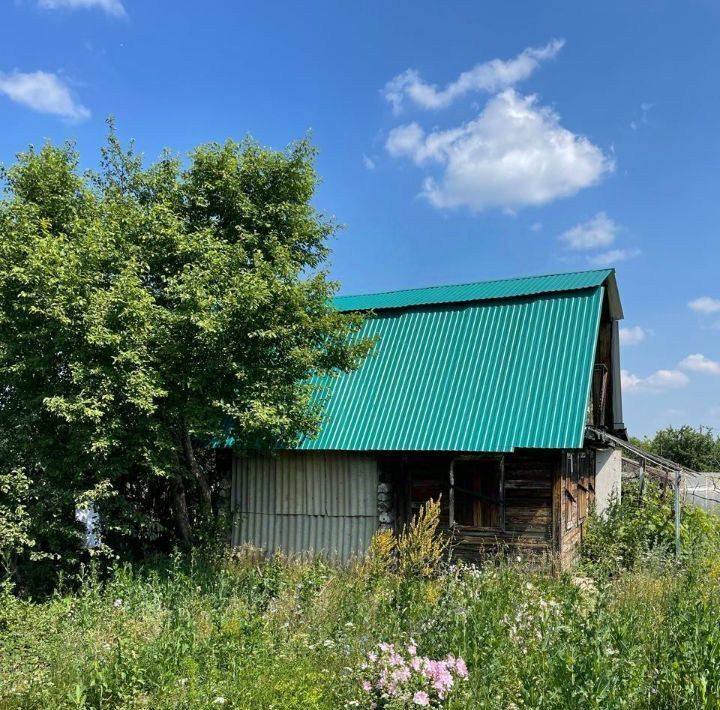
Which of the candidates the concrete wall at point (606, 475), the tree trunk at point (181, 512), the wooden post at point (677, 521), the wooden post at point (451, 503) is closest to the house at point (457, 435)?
the wooden post at point (451, 503)

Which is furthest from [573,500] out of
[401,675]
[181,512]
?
[401,675]

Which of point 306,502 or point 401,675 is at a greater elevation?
point 306,502

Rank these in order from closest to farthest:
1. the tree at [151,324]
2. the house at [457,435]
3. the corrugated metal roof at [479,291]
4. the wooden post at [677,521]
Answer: the tree at [151,324], the wooden post at [677,521], the house at [457,435], the corrugated metal roof at [479,291]

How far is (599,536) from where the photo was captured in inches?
469

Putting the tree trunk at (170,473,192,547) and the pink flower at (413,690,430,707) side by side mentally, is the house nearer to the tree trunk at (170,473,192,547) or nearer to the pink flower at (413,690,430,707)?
the tree trunk at (170,473,192,547)

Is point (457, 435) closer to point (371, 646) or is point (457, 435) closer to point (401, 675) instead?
point (371, 646)

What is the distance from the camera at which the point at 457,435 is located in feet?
35.2

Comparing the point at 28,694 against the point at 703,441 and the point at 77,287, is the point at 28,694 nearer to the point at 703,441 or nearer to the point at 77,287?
the point at 77,287

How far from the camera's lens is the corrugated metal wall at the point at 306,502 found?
11.8 meters

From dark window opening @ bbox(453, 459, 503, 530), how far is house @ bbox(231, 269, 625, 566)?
19 millimetres

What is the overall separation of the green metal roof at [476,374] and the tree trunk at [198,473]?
1.99 m

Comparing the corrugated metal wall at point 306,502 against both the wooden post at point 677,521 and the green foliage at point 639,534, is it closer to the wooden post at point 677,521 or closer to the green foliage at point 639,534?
the green foliage at point 639,534

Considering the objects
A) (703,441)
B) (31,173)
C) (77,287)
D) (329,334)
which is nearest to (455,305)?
(329,334)

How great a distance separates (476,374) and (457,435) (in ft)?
4.90
